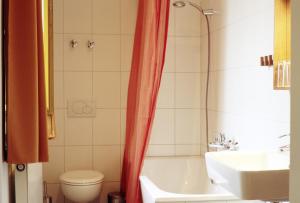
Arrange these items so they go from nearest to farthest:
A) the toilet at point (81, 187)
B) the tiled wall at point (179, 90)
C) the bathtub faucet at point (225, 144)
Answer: the bathtub faucet at point (225, 144), the toilet at point (81, 187), the tiled wall at point (179, 90)

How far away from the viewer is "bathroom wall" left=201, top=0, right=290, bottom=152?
2.33 meters

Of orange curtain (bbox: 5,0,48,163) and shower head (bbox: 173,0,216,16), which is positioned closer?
orange curtain (bbox: 5,0,48,163)

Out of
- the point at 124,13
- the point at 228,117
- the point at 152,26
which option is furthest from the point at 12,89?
the point at 124,13

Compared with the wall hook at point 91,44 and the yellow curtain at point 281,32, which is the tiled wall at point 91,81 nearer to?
the wall hook at point 91,44

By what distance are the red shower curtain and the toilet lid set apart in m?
0.30

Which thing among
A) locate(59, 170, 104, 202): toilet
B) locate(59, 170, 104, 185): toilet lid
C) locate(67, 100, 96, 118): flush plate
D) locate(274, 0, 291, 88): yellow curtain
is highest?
locate(274, 0, 291, 88): yellow curtain

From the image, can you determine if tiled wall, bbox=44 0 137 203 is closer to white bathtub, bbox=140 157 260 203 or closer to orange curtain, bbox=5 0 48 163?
white bathtub, bbox=140 157 260 203

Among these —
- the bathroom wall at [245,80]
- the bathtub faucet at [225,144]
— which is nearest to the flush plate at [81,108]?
the bathroom wall at [245,80]

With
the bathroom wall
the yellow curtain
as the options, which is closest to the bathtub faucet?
the bathroom wall

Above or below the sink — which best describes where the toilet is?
below

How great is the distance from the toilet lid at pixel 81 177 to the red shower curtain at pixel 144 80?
0.98ft

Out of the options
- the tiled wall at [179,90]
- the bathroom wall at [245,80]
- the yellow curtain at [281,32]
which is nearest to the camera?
the yellow curtain at [281,32]

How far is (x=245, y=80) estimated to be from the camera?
2725 mm

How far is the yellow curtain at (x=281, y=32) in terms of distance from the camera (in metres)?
2.07
